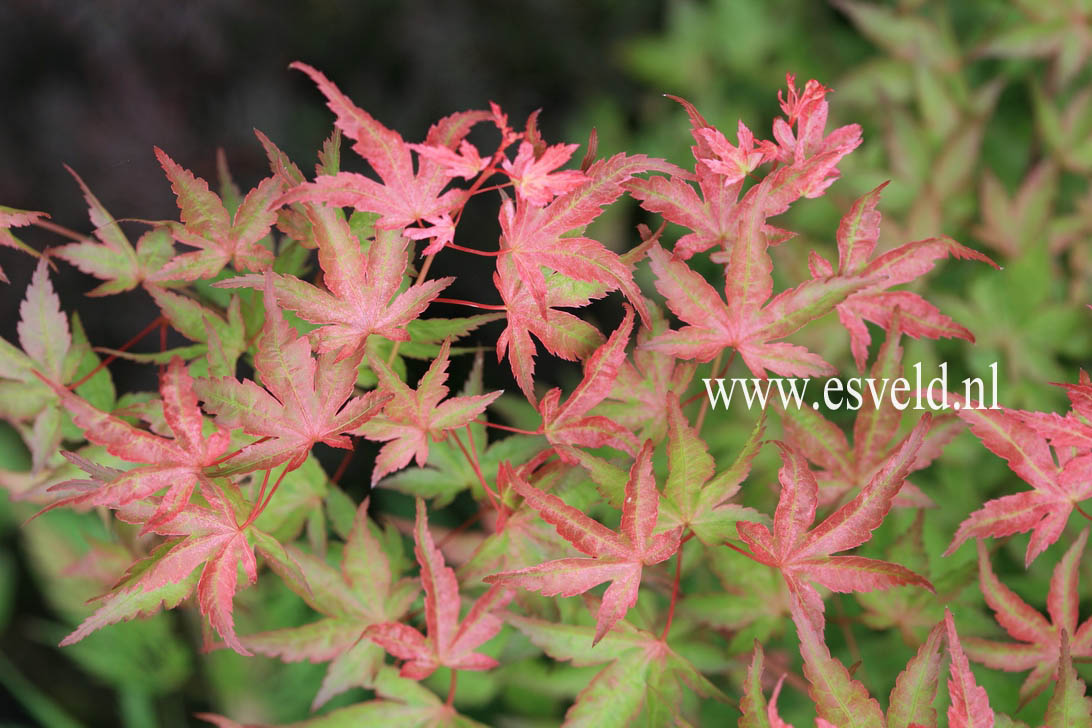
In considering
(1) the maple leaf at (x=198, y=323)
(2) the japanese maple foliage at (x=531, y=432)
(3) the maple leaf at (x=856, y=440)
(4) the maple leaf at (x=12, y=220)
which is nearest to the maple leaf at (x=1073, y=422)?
(2) the japanese maple foliage at (x=531, y=432)

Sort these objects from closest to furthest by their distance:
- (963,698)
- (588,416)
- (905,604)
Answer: (963,698)
(588,416)
(905,604)

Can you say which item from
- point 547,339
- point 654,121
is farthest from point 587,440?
point 654,121

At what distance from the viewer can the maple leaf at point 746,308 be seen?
0.62 meters

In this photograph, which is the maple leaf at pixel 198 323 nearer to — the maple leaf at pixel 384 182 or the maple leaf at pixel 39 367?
the maple leaf at pixel 39 367

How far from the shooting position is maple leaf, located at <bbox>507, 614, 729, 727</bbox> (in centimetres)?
66

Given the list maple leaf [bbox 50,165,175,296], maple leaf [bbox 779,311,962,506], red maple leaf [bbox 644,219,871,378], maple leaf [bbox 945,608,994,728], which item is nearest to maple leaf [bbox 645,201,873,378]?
red maple leaf [bbox 644,219,871,378]

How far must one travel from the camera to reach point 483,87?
1643 millimetres

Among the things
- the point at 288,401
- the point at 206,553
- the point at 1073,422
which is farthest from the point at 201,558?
the point at 1073,422

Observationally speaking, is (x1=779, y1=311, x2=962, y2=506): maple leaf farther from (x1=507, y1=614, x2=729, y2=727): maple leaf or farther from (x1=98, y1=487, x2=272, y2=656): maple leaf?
(x1=98, y1=487, x2=272, y2=656): maple leaf

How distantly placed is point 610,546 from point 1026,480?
352 millimetres

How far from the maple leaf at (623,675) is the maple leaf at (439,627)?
0.04 m

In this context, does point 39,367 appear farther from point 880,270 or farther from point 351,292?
point 880,270

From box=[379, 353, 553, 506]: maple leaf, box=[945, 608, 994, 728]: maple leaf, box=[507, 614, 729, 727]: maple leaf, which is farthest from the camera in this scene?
box=[379, 353, 553, 506]: maple leaf

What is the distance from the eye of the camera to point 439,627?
683mm
